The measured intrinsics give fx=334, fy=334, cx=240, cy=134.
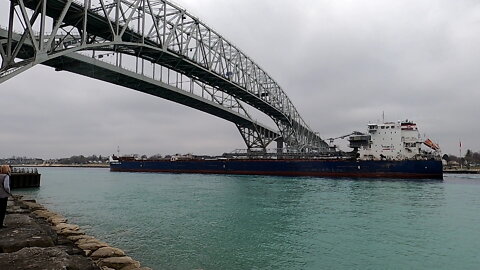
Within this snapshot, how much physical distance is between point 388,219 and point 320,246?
203 inches

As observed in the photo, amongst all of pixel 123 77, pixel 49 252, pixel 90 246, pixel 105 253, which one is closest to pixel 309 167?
pixel 123 77

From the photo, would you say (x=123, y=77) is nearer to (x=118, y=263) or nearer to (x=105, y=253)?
(x=105, y=253)

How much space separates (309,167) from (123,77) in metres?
25.0

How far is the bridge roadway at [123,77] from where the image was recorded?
2027cm

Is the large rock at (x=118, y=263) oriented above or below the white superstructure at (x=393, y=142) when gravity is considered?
below

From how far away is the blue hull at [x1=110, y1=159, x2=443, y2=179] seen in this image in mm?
34500

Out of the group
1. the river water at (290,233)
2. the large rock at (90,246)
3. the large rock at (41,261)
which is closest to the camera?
the large rock at (41,261)

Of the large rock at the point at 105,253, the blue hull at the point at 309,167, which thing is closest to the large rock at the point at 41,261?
the large rock at the point at 105,253

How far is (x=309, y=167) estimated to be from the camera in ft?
136

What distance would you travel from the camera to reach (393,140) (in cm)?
3803

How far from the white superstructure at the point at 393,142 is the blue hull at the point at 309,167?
78.2 inches

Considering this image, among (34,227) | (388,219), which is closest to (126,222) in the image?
(34,227)

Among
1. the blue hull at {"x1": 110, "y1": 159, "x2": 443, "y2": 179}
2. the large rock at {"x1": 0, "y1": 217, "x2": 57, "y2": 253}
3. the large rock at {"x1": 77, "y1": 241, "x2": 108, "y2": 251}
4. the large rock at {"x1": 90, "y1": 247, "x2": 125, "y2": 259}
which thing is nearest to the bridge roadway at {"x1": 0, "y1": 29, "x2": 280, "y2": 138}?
the blue hull at {"x1": 110, "y1": 159, "x2": 443, "y2": 179}

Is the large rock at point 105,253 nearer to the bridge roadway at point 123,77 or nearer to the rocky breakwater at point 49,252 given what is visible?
the rocky breakwater at point 49,252
